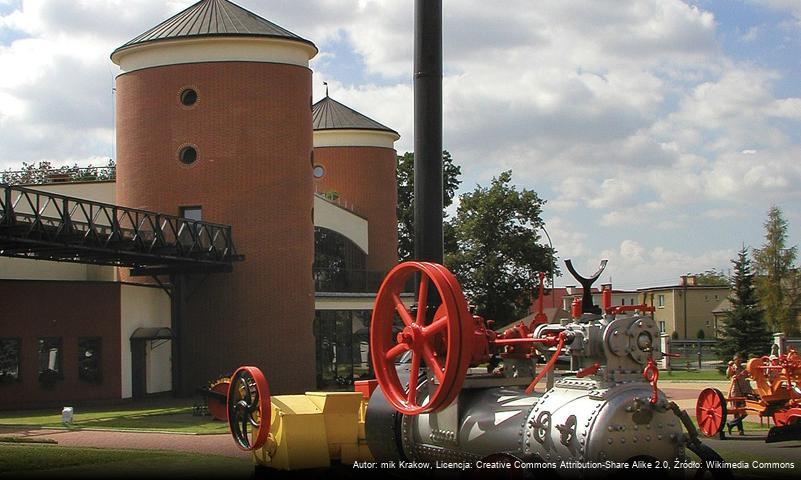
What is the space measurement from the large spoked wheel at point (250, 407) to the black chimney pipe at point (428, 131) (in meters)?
2.81

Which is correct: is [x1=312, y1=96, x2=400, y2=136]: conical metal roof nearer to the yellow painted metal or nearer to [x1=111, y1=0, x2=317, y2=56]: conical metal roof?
[x1=111, y1=0, x2=317, y2=56]: conical metal roof

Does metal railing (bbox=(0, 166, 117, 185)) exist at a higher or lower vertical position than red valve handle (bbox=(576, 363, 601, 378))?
higher

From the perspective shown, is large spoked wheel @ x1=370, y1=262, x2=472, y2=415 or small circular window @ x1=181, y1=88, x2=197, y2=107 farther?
small circular window @ x1=181, y1=88, x2=197, y2=107

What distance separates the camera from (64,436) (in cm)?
2330

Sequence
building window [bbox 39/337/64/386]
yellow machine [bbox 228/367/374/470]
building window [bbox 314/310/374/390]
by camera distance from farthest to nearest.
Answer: building window [bbox 314/310/374/390] < building window [bbox 39/337/64/386] < yellow machine [bbox 228/367/374/470]

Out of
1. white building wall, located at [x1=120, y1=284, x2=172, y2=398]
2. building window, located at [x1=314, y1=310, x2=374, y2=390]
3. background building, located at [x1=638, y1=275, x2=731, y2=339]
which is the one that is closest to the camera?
white building wall, located at [x1=120, y1=284, x2=172, y2=398]

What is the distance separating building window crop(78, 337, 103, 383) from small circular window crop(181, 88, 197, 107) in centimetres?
879

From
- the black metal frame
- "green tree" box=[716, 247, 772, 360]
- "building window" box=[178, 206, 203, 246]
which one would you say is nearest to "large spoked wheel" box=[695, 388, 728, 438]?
the black metal frame

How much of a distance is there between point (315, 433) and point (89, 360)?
71.1 ft

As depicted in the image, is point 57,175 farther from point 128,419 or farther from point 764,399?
point 764,399

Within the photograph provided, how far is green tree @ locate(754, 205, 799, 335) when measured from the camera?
232 ft

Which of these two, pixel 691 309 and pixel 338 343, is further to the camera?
pixel 691 309

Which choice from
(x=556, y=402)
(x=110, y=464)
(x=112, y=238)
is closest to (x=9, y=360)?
(x=112, y=238)

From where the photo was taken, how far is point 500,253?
63.7 m
